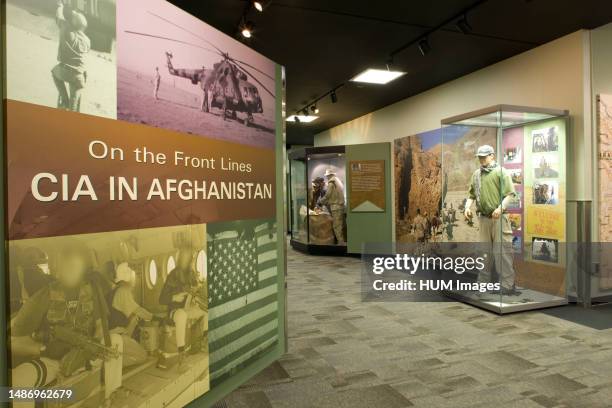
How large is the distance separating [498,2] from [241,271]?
3.58m

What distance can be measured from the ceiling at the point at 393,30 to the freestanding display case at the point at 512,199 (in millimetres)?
974

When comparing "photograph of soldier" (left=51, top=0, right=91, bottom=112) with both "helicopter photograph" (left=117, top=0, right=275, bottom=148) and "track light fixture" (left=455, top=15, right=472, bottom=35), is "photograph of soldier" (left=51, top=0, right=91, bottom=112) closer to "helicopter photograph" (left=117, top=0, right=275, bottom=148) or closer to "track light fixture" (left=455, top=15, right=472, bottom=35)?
"helicopter photograph" (left=117, top=0, right=275, bottom=148)

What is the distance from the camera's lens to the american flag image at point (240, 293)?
2660mm

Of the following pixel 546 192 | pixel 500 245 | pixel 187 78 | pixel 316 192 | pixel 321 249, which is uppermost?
pixel 187 78

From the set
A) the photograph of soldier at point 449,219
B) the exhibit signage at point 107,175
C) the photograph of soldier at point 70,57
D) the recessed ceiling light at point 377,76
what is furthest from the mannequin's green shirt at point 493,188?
the photograph of soldier at point 70,57

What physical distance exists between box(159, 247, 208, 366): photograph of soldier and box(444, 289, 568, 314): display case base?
336 centimetres

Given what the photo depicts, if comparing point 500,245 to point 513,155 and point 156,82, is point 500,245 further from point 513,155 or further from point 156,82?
point 156,82

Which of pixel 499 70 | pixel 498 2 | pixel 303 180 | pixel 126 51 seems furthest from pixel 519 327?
pixel 303 180

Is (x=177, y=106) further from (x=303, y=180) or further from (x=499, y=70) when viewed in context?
(x=303, y=180)

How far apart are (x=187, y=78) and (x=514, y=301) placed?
4.18 metres

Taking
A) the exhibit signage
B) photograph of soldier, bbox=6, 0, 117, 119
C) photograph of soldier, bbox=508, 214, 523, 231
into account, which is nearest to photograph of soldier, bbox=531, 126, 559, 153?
photograph of soldier, bbox=508, 214, 523, 231

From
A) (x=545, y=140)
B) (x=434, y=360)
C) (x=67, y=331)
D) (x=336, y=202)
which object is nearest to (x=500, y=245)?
(x=545, y=140)

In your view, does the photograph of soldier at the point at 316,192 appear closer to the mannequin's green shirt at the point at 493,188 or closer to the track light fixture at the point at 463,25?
the mannequin's green shirt at the point at 493,188

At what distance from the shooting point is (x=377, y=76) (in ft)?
21.8
